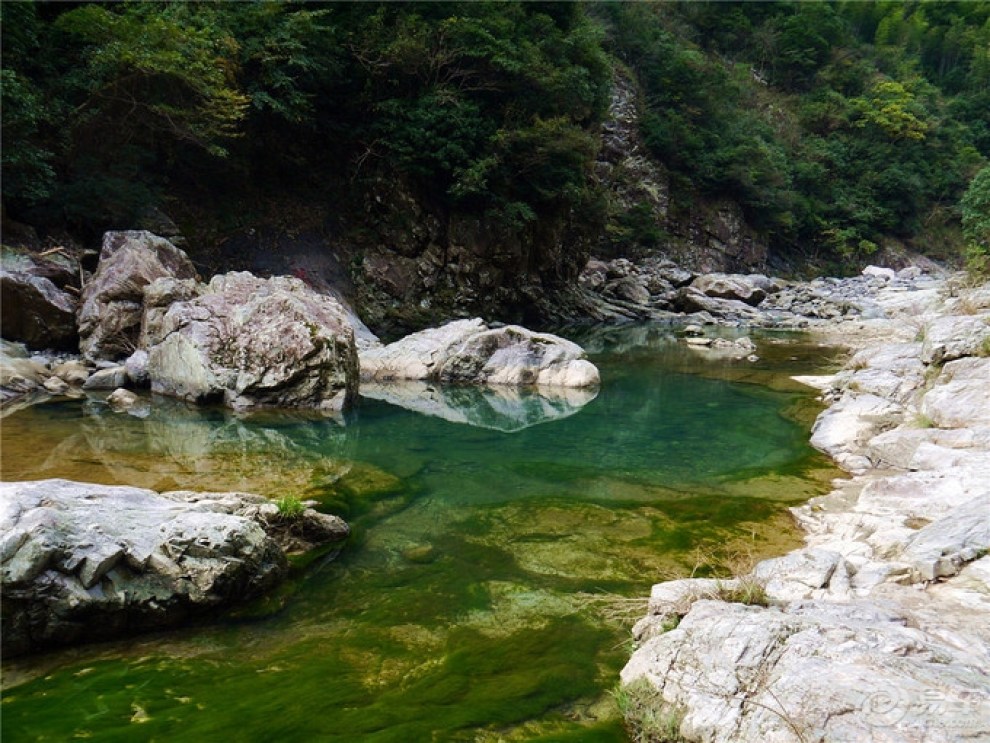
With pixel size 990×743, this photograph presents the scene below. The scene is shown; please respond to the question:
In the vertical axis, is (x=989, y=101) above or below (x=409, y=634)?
above

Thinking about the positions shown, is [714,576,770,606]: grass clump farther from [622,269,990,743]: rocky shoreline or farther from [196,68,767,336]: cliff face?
[196,68,767,336]: cliff face

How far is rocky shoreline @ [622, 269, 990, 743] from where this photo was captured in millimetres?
2598

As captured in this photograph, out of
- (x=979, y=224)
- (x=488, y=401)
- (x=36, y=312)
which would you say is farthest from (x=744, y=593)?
(x=979, y=224)

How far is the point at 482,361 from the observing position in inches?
571

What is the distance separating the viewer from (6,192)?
1249cm

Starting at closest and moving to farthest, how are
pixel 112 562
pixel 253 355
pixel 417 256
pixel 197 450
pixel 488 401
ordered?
pixel 112 562 → pixel 197 450 → pixel 253 355 → pixel 488 401 → pixel 417 256

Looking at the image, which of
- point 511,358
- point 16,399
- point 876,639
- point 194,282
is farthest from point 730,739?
point 194,282

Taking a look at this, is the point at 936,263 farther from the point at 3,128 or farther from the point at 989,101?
the point at 3,128

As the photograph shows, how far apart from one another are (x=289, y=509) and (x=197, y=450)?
361 centimetres

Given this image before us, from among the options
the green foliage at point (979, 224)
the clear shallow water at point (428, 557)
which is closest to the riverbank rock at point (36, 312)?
the clear shallow water at point (428, 557)

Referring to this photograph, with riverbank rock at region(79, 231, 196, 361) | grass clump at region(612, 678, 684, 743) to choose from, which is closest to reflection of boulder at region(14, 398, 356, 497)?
riverbank rock at region(79, 231, 196, 361)

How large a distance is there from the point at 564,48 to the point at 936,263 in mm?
38174

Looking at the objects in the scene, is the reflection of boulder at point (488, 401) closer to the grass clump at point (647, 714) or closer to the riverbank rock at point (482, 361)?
the riverbank rock at point (482, 361)

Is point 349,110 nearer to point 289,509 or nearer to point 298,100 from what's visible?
point 298,100
